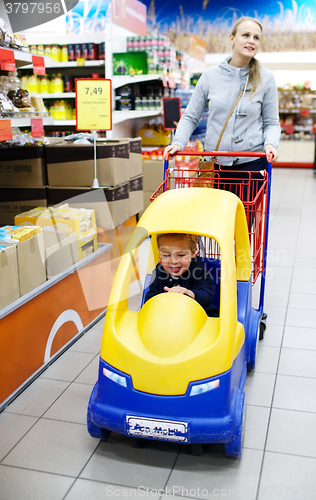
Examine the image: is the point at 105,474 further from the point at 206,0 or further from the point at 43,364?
the point at 206,0

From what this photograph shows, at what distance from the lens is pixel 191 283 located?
2.27 meters

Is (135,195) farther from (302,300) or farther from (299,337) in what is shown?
(299,337)

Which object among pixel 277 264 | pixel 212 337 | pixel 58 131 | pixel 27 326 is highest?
pixel 58 131

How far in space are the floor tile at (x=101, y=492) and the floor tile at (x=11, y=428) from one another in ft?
1.29

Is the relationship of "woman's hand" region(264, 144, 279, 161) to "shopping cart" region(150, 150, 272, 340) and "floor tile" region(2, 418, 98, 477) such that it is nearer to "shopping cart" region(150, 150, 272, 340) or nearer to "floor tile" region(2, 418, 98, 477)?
"shopping cart" region(150, 150, 272, 340)

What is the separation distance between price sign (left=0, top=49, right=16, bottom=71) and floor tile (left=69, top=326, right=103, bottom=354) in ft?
5.44

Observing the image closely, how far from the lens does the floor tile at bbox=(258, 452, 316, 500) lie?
1738 millimetres

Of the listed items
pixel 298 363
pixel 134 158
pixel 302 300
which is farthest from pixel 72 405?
pixel 134 158

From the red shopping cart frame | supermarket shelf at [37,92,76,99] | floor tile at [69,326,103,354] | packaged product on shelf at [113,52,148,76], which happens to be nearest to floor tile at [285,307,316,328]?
the red shopping cart frame

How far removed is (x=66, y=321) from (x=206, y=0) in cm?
1256

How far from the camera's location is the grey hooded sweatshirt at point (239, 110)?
2.80 meters

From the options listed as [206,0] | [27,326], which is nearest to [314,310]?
[27,326]

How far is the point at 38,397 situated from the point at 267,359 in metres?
1.29

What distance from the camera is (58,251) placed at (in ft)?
9.25
